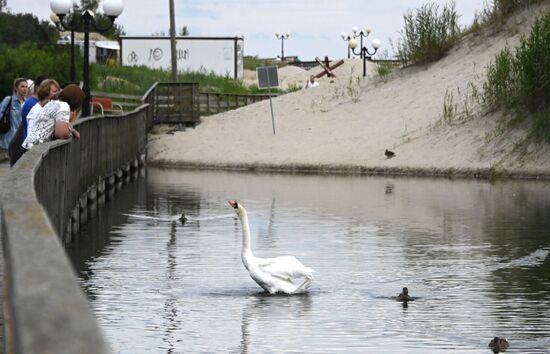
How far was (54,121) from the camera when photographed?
15.3 meters

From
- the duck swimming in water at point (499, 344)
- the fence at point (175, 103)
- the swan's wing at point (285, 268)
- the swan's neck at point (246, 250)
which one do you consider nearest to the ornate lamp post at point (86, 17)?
the fence at point (175, 103)

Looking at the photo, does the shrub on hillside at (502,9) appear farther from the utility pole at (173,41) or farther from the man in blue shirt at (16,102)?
the man in blue shirt at (16,102)

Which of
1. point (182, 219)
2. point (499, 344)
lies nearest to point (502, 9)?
point (182, 219)

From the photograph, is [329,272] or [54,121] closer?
[54,121]

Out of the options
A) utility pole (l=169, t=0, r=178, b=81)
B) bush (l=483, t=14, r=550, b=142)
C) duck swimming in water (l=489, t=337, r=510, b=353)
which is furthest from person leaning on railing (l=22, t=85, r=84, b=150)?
utility pole (l=169, t=0, r=178, b=81)

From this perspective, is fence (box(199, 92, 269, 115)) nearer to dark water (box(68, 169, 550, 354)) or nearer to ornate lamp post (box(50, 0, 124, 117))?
ornate lamp post (box(50, 0, 124, 117))

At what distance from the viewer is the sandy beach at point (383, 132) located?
40688 millimetres

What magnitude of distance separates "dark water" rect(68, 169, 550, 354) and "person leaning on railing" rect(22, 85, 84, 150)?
1617mm

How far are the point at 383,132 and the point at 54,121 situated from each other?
102ft

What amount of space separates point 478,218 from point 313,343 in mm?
14069

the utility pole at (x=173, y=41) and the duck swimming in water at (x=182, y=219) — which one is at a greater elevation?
the utility pole at (x=173, y=41)

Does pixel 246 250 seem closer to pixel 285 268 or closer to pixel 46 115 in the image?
pixel 285 268

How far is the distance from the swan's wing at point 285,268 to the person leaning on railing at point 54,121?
2.52 meters

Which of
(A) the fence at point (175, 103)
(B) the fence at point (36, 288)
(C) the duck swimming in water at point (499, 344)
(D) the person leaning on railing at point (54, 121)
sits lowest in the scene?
(C) the duck swimming in water at point (499, 344)
